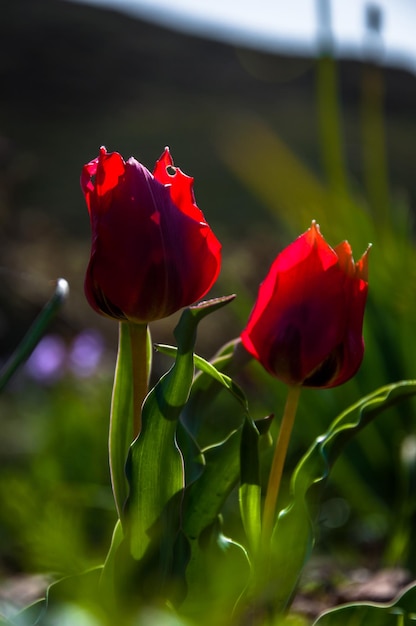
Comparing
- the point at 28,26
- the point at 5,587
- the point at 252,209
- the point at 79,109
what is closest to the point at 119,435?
the point at 5,587

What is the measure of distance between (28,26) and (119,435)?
11.9 m

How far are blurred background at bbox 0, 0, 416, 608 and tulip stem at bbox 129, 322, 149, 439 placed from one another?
10 centimetres

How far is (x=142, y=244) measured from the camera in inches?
27.8

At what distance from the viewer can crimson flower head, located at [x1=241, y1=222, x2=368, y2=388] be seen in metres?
0.71

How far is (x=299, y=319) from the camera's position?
2.33 ft

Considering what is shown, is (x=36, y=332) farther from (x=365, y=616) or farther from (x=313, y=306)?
(x=365, y=616)

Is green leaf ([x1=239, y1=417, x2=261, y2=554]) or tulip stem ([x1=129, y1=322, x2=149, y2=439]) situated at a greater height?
tulip stem ([x1=129, y1=322, x2=149, y2=439])

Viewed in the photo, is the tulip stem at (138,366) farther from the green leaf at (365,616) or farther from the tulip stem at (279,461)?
the green leaf at (365,616)

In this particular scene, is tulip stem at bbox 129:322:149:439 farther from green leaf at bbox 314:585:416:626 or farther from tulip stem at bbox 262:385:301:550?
green leaf at bbox 314:585:416:626

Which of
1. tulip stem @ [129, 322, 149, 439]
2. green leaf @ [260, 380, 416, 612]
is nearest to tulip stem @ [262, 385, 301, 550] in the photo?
green leaf @ [260, 380, 416, 612]

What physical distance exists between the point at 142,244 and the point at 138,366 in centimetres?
12

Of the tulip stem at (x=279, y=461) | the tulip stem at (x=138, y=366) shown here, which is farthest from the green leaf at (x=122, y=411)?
the tulip stem at (x=279, y=461)

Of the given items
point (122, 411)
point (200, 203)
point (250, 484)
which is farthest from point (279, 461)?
point (200, 203)

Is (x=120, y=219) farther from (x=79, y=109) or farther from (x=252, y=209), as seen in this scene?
(x=79, y=109)
